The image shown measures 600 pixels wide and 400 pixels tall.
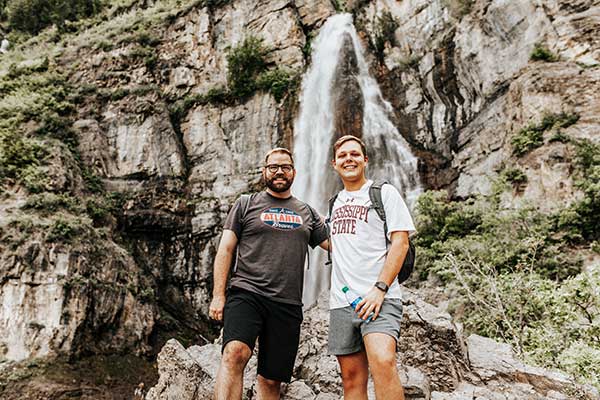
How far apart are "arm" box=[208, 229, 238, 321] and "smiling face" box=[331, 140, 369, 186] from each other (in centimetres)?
106

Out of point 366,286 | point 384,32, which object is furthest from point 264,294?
point 384,32

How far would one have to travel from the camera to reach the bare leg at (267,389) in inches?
133

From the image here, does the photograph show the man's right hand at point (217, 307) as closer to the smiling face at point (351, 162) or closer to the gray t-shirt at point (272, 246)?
the gray t-shirt at point (272, 246)

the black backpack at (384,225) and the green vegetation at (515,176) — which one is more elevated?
the green vegetation at (515,176)

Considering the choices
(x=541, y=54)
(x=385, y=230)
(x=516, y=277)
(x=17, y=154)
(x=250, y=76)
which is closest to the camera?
(x=385, y=230)

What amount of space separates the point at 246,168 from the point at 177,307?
21.4 feet

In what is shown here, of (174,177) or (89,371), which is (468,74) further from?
Result: (89,371)

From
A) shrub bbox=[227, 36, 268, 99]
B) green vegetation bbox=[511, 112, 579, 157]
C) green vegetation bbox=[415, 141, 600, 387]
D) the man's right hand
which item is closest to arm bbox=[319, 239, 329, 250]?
the man's right hand

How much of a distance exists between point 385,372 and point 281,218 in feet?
4.82

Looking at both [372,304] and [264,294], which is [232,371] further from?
[372,304]

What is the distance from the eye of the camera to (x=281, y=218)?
3596mm

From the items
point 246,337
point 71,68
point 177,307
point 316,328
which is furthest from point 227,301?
point 71,68

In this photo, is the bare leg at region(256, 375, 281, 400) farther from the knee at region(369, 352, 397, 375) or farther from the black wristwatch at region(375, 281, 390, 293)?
the black wristwatch at region(375, 281, 390, 293)

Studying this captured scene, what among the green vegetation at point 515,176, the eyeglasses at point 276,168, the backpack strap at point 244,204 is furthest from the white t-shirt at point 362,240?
the green vegetation at point 515,176
